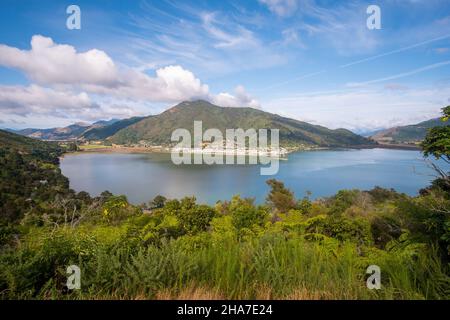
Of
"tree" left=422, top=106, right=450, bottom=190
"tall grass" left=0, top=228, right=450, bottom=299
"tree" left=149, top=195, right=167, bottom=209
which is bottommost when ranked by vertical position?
"tree" left=149, top=195, right=167, bottom=209

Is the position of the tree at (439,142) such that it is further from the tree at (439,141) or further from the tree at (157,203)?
the tree at (157,203)

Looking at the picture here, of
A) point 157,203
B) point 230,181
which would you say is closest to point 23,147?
point 230,181

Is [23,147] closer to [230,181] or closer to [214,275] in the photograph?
[230,181]

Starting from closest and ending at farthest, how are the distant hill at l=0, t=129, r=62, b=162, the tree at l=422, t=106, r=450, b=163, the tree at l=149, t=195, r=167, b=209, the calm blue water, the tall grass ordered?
1. the tall grass
2. the tree at l=422, t=106, r=450, b=163
3. the tree at l=149, t=195, r=167, b=209
4. the calm blue water
5. the distant hill at l=0, t=129, r=62, b=162

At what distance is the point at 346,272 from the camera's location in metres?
2.09

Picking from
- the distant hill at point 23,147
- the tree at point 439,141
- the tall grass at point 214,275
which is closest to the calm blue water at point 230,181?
the distant hill at point 23,147

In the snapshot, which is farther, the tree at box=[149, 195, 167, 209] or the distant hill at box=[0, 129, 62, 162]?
the distant hill at box=[0, 129, 62, 162]

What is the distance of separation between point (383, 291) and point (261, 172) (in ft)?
257

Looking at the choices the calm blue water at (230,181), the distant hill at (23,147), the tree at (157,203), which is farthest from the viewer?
the distant hill at (23,147)

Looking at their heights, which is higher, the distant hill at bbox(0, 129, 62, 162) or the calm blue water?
the distant hill at bbox(0, 129, 62, 162)

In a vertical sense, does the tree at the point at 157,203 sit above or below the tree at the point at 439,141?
below

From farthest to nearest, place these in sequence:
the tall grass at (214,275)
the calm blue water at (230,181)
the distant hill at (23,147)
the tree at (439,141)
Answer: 1. the distant hill at (23,147)
2. the calm blue water at (230,181)
3. the tree at (439,141)
4. the tall grass at (214,275)

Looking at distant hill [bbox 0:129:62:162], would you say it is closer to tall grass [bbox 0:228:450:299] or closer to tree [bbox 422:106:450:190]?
tall grass [bbox 0:228:450:299]

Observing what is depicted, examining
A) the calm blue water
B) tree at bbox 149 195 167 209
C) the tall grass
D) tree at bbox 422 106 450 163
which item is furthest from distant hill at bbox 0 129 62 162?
tree at bbox 422 106 450 163
